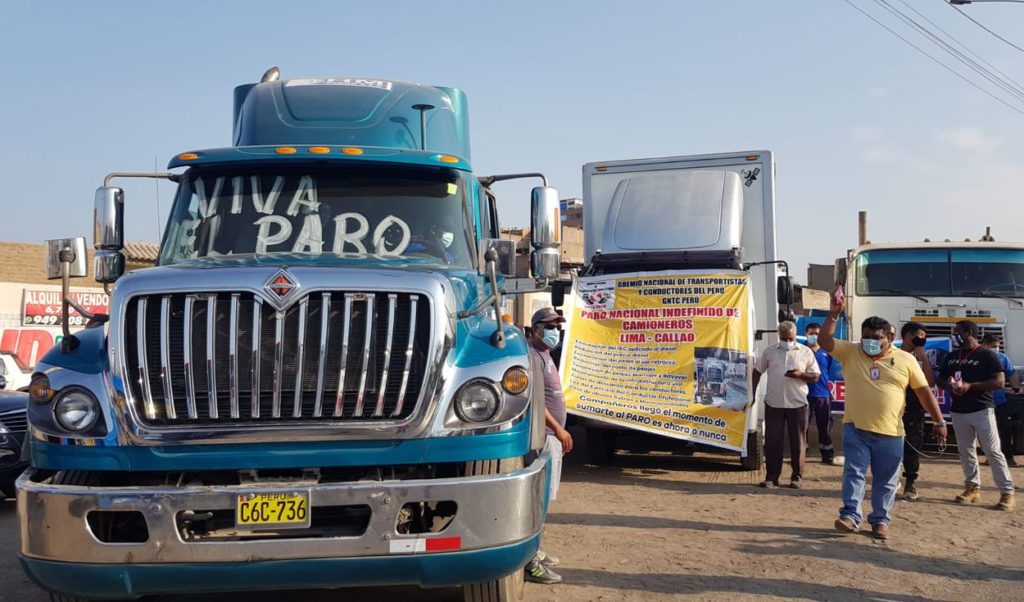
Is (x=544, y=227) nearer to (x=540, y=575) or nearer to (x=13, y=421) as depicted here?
(x=540, y=575)

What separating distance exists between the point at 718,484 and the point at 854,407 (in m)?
2.64

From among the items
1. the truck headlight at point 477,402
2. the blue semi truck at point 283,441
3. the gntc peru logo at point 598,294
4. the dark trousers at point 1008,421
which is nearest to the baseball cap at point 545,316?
the blue semi truck at point 283,441

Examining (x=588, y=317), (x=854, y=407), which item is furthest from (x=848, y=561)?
(x=588, y=317)

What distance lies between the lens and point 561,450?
6188mm

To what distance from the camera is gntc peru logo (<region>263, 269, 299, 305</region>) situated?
4.29 meters

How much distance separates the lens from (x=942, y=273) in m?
12.7

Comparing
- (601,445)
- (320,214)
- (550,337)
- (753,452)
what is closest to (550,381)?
(550,337)

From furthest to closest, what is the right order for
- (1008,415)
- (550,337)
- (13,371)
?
(13,371)
(1008,415)
(550,337)

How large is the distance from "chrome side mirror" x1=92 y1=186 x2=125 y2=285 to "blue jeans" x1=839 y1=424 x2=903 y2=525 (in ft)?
18.3

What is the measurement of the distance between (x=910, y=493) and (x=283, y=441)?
690cm

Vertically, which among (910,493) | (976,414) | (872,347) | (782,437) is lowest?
(910,493)

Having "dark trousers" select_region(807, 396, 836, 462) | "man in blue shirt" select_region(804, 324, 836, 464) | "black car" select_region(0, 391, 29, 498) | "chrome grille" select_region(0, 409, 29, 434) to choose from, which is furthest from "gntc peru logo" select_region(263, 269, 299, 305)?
"dark trousers" select_region(807, 396, 836, 462)

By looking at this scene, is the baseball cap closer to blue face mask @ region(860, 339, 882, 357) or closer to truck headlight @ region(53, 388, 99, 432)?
blue face mask @ region(860, 339, 882, 357)

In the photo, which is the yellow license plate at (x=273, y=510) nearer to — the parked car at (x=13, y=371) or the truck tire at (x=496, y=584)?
the truck tire at (x=496, y=584)
